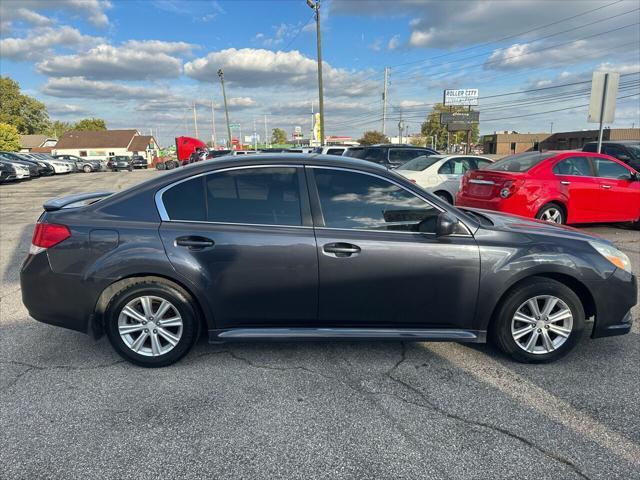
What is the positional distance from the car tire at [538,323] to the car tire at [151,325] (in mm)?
2392

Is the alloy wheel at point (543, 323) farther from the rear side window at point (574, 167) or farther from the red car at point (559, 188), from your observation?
the rear side window at point (574, 167)

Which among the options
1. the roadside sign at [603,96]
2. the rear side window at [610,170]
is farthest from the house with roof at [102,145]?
the rear side window at [610,170]

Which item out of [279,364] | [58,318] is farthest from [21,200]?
[279,364]

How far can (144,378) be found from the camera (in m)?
3.09

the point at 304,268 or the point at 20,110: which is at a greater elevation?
the point at 20,110

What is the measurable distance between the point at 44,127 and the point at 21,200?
323 ft

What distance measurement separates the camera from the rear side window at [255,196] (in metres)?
3.15

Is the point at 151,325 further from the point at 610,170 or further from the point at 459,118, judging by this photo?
the point at 459,118

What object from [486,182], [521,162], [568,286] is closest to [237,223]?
[568,286]

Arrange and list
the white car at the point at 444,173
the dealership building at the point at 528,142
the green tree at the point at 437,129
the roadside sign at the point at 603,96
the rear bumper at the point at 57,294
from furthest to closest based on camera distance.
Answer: the green tree at the point at 437,129 → the dealership building at the point at 528,142 → the white car at the point at 444,173 → the roadside sign at the point at 603,96 → the rear bumper at the point at 57,294

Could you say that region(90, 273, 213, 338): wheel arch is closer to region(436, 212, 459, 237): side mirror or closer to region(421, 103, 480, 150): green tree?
region(436, 212, 459, 237): side mirror

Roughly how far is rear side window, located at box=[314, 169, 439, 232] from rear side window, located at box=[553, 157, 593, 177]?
5.49m

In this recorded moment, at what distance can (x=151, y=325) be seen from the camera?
3.18m

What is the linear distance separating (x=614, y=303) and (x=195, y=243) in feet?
10.6
